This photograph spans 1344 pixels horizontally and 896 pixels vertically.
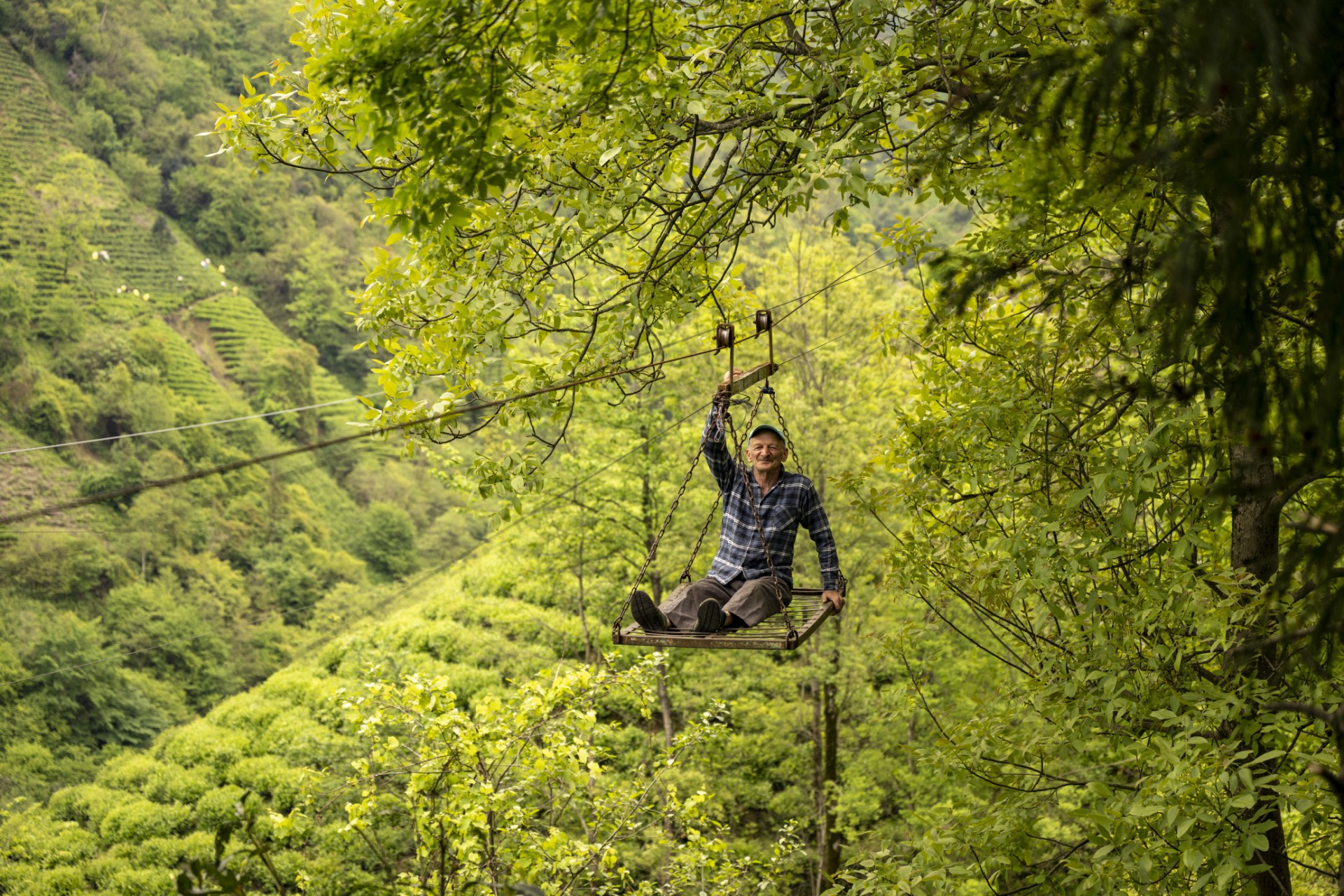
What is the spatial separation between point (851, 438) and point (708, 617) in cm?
864

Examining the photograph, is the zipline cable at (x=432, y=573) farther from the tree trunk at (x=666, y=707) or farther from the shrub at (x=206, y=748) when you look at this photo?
the tree trunk at (x=666, y=707)

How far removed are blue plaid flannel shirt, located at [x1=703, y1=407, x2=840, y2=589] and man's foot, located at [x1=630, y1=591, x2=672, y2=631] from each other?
61cm

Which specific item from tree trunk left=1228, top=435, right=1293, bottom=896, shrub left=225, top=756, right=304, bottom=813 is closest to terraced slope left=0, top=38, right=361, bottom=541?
shrub left=225, top=756, right=304, bottom=813

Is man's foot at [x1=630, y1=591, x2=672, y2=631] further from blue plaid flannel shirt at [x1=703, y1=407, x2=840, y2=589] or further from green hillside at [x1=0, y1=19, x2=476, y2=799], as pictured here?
green hillside at [x1=0, y1=19, x2=476, y2=799]

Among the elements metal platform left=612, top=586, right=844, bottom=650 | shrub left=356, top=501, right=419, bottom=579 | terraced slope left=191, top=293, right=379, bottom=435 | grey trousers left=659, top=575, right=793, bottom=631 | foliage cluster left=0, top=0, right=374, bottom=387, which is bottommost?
metal platform left=612, top=586, right=844, bottom=650

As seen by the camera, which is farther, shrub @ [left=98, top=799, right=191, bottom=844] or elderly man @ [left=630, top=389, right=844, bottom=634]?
shrub @ [left=98, top=799, right=191, bottom=844]

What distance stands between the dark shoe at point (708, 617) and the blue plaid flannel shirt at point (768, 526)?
0.58 meters

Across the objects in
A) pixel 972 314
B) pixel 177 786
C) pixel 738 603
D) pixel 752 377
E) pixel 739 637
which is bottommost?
pixel 739 637

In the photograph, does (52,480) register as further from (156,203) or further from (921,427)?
(921,427)

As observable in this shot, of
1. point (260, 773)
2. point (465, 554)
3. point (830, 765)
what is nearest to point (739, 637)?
point (465, 554)

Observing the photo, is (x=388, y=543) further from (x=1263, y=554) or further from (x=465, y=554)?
(x=1263, y=554)

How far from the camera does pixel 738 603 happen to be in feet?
15.2

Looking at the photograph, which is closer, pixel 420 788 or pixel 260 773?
pixel 420 788

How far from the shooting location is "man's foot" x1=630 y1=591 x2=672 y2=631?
428 cm
